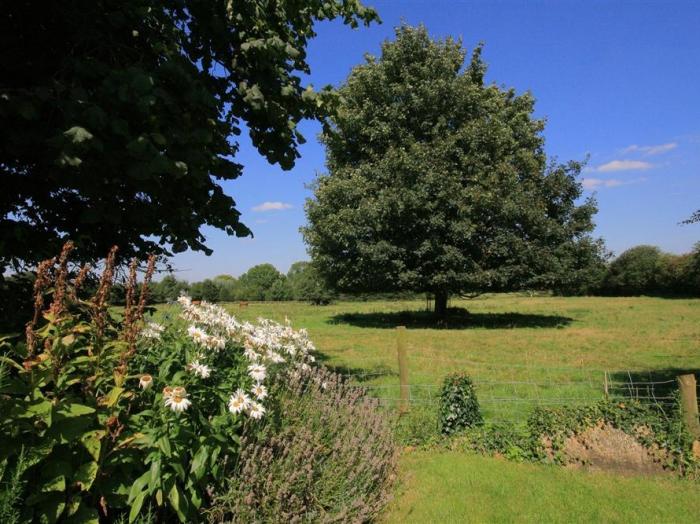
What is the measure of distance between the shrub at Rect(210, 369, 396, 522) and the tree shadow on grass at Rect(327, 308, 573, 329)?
17.5 metres

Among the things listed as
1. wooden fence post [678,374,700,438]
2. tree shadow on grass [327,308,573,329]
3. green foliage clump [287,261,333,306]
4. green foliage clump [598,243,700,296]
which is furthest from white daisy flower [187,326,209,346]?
green foliage clump [598,243,700,296]

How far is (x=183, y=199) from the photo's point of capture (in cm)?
562

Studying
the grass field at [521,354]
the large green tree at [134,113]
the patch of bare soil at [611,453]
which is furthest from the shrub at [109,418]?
the grass field at [521,354]

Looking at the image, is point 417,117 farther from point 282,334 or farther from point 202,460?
point 202,460

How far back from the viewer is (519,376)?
35.0ft

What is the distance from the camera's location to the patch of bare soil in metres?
5.43

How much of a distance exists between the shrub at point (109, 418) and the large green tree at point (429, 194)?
1655cm

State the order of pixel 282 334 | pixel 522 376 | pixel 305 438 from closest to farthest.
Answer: pixel 305 438, pixel 282 334, pixel 522 376

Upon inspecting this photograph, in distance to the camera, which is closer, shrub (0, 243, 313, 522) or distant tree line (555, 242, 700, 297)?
shrub (0, 243, 313, 522)

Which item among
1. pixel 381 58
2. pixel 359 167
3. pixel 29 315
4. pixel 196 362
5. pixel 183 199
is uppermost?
pixel 381 58

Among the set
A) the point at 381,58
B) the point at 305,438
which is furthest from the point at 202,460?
the point at 381,58

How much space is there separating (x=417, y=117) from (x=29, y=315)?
64.7ft

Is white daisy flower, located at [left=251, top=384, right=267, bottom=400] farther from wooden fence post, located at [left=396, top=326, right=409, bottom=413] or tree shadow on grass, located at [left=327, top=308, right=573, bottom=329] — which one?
tree shadow on grass, located at [left=327, top=308, right=573, bottom=329]

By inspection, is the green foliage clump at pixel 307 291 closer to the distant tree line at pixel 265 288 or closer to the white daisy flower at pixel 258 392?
the distant tree line at pixel 265 288
